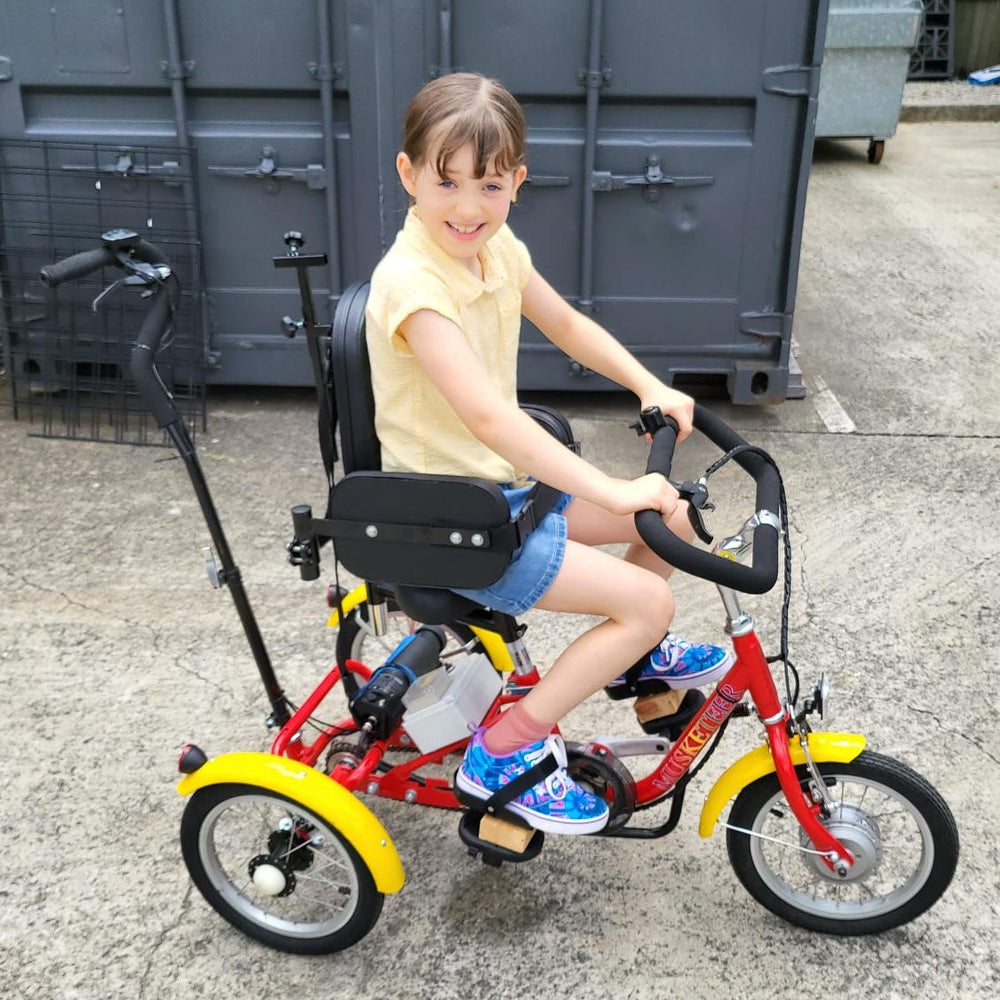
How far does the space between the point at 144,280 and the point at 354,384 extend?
1.40ft

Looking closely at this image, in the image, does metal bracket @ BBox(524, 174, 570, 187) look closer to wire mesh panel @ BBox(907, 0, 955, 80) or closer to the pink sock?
the pink sock

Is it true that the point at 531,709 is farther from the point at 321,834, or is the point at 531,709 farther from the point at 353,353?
the point at 353,353

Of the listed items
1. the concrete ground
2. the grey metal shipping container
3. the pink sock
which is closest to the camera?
the pink sock

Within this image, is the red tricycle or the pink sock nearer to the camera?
the red tricycle

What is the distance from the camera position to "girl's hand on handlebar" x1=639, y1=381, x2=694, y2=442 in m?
2.27

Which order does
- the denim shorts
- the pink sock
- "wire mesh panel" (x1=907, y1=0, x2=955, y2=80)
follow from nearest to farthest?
the denim shorts, the pink sock, "wire mesh panel" (x1=907, y1=0, x2=955, y2=80)

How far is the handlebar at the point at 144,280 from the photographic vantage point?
6.59 feet

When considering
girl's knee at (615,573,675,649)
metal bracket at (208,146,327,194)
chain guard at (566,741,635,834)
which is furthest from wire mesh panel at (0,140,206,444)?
girl's knee at (615,573,675,649)

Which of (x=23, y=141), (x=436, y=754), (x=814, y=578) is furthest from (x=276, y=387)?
(x=436, y=754)

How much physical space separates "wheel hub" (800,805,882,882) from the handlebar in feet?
5.13

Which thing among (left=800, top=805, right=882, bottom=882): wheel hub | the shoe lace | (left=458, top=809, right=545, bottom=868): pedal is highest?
the shoe lace

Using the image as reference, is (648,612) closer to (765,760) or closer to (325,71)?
(765,760)

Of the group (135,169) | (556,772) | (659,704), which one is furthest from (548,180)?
(556,772)

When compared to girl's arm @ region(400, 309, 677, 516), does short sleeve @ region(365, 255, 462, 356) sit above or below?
above
